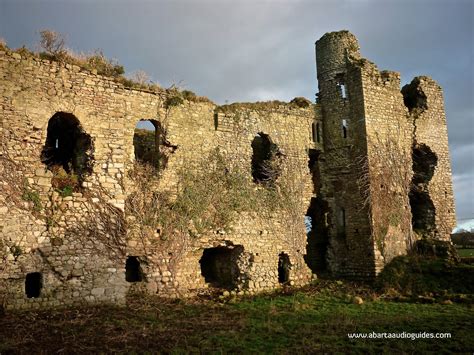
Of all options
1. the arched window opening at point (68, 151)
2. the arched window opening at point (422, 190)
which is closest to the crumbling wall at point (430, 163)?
the arched window opening at point (422, 190)

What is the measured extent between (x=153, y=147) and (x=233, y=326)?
7753mm

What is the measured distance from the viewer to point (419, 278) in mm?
14625

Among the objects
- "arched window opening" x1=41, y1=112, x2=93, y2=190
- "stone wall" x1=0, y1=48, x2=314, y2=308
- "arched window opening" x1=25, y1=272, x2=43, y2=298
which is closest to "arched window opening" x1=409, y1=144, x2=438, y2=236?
"stone wall" x1=0, y1=48, x2=314, y2=308

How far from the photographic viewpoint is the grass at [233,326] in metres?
7.56

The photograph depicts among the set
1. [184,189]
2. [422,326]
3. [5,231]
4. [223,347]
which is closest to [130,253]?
[184,189]

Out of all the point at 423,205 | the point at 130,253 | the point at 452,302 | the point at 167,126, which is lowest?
the point at 452,302

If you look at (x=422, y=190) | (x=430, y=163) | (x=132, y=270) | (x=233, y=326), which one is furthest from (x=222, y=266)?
(x=430, y=163)

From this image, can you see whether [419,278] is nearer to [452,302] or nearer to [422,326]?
[452,302]

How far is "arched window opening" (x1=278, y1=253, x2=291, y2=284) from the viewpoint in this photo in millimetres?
15521

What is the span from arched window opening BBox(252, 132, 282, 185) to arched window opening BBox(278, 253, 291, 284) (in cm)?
295

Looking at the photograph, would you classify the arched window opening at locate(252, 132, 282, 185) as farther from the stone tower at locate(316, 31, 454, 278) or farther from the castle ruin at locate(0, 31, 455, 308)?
the stone tower at locate(316, 31, 454, 278)

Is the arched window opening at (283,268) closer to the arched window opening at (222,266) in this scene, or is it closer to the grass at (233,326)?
the arched window opening at (222,266)

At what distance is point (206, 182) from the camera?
47.2ft

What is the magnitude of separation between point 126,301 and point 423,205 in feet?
46.3
